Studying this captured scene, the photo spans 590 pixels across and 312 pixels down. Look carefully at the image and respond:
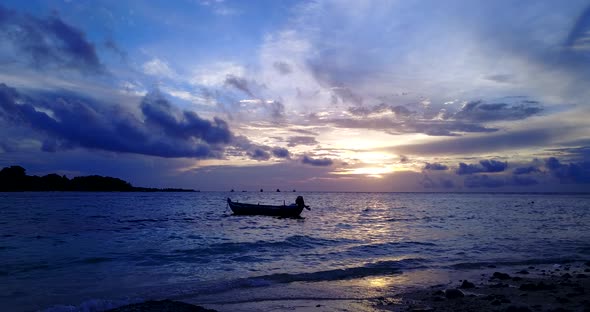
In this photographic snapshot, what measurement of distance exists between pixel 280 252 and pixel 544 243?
59.5 feet

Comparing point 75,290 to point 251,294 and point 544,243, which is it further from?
point 544,243

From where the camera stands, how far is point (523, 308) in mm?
9555

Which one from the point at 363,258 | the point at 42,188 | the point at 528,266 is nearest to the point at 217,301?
the point at 363,258

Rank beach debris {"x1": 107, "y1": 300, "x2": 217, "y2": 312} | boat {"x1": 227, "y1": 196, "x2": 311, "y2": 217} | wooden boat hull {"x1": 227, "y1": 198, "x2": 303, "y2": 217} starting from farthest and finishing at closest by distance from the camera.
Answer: wooden boat hull {"x1": 227, "y1": 198, "x2": 303, "y2": 217} → boat {"x1": 227, "y1": 196, "x2": 311, "y2": 217} → beach debris {"x1": 107, "y1": 300, "x2": 217, "y2": 312}

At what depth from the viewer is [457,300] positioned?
10.8 metres

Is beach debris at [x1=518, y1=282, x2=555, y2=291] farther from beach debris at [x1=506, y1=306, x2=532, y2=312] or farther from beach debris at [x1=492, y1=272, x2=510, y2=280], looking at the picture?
beach debris at [x1=506, y1=306, x2=532, y2=312]

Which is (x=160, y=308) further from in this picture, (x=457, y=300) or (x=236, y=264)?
(x=236, y=264)

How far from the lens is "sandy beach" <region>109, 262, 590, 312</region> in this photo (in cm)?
985

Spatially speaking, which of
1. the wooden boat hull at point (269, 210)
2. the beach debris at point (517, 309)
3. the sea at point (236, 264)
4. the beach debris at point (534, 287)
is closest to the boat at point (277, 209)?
the wooden boat hull at point (269, 210)

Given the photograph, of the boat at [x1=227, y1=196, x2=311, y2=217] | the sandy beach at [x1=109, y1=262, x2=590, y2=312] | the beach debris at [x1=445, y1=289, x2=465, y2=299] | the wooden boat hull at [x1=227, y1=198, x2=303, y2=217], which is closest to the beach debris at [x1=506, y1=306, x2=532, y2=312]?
the sandy beach at [x1=109, y1=262, x2=590, y2=312]

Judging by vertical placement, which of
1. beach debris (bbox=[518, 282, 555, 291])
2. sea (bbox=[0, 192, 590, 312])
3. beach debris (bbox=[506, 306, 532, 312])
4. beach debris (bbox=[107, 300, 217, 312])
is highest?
beach debris (bbox=[107, 300, 217, 312])

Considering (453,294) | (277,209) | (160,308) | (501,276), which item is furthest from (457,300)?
(277,209)

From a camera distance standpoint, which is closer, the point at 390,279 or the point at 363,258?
the point at 390,279

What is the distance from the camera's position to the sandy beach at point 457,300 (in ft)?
32.3
